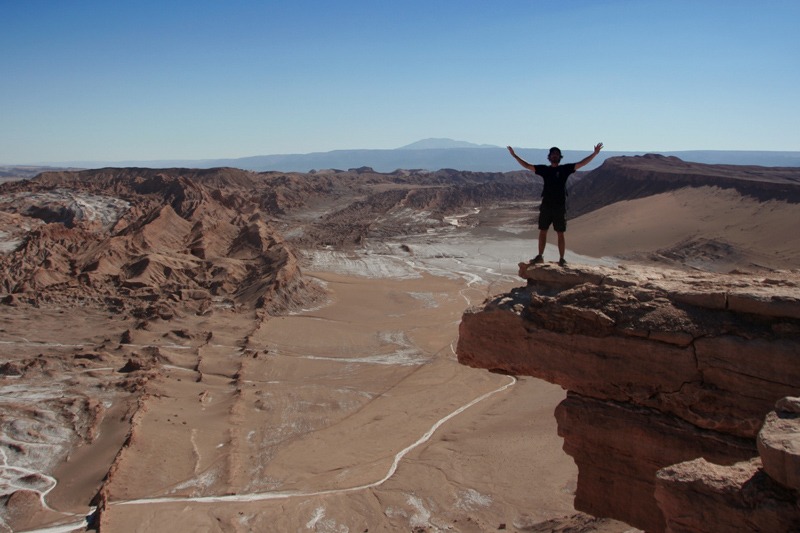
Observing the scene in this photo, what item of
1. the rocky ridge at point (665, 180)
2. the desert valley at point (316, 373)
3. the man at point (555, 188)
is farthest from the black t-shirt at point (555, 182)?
the rocky ridge at point (665, 180)

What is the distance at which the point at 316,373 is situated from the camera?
1684cm

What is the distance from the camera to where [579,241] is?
39219mm

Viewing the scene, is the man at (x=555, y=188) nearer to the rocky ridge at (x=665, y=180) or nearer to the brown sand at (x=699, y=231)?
the brown sand at (x=699, y=231)

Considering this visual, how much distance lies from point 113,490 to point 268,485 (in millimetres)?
2458

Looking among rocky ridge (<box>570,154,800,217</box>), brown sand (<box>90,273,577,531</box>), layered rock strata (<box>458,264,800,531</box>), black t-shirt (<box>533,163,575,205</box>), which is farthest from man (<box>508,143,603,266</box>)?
rocky ridge (<box>570,154,800,217</box>)

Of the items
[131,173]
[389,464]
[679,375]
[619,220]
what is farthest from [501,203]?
[679,375]

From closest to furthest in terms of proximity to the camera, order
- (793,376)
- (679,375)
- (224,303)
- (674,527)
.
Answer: (674,527) < (793,376) < (679,375) < (224,303)

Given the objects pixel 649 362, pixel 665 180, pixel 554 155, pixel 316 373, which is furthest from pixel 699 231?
pixel 649 362

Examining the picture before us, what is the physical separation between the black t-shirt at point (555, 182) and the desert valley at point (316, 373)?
2.40ft

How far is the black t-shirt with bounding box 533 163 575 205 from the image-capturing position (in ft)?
22.2

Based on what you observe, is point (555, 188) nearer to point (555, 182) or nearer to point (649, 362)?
point (555, 182)

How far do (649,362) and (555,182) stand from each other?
2.26 metres

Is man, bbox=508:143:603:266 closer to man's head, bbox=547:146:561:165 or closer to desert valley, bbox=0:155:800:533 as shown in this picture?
man's head, bbox=547:146:561:165

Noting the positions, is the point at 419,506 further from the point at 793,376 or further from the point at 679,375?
the point at 793,376
